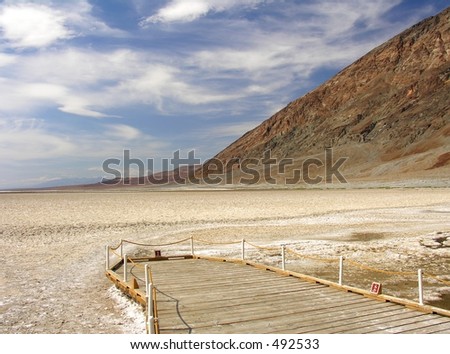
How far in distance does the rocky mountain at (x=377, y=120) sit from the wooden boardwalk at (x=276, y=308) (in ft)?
208

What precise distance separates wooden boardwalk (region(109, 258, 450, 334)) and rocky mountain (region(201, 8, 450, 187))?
63.3m

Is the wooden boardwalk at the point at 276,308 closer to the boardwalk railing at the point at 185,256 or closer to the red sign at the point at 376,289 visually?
the red sign at the point at 376,289

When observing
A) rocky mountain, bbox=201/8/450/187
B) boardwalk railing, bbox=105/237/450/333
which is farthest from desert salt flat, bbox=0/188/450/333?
rocky mountain, bbox=201/8/450/187

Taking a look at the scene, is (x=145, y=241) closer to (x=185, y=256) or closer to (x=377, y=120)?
(x=185, y=256)

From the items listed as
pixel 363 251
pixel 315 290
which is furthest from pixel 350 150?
pixel 315 290

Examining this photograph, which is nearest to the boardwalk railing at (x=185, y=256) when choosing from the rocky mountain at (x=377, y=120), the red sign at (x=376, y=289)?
the red sign at (x=376, y=289)

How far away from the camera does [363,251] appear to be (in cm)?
1435

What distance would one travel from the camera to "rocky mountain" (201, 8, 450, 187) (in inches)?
3268

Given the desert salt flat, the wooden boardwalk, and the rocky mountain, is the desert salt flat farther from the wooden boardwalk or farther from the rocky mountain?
the rocky mountain

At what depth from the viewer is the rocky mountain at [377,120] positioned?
272 ft

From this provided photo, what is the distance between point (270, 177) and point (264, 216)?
80179mm

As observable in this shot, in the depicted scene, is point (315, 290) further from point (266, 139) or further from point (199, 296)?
point (266, 139)

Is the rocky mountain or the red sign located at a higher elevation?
the rocky mountain

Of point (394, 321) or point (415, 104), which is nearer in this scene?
point (394, 321)
